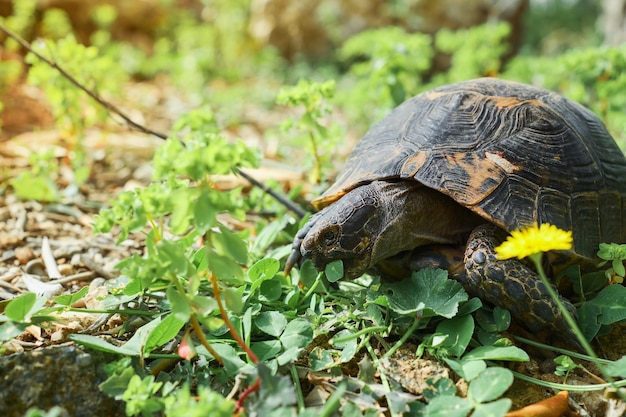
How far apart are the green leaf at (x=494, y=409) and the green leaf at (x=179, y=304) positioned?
910 millimetres

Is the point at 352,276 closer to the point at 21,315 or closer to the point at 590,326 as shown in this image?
the point at 590,326

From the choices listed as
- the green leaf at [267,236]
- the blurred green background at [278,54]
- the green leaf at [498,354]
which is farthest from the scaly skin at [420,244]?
the blurred green background at [278,54]

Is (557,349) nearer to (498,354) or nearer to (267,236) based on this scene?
(498,354)

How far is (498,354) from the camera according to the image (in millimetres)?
1890

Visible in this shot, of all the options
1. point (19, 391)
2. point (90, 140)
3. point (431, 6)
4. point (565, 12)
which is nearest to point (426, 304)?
point (19, 391)

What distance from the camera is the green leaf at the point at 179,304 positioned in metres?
1.61

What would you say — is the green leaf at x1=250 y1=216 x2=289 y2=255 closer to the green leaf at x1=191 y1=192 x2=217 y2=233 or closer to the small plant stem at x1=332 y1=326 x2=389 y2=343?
the small plant stem at x1=332 y1=326 x2=389 y2=343

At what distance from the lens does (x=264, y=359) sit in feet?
6.27

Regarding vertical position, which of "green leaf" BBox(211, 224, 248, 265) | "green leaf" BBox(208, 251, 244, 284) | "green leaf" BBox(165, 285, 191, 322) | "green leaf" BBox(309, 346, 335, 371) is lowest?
"green leaf" BBox(309, 346, 335, 371)

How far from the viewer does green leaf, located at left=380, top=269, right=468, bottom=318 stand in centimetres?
204

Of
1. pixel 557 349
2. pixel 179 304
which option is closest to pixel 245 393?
pixel 179 304

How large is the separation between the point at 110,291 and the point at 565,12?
14.4 metres

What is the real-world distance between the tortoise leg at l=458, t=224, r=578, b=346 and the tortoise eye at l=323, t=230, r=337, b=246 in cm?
54

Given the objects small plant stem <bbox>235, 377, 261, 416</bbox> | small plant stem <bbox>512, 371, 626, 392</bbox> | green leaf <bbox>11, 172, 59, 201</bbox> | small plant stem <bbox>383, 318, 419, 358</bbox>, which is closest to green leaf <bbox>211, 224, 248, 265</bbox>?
small plant stem <bbox>235, 377, 261, 416</bbox>
